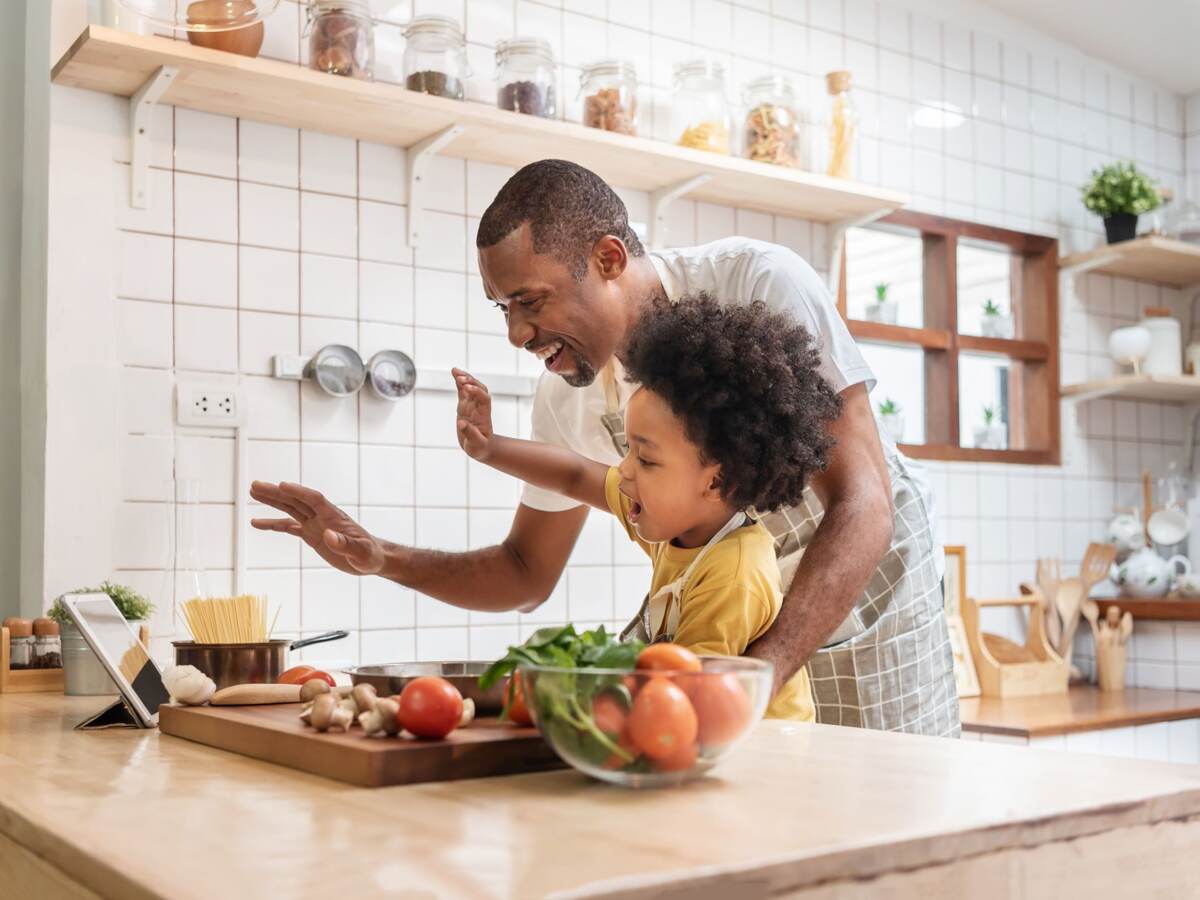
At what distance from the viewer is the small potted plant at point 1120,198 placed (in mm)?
3760

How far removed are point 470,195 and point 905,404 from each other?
1.52 metres

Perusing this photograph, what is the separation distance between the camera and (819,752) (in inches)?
37.2

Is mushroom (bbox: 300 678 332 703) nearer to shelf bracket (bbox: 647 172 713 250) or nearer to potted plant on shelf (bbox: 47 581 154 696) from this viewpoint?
potted plant on shelf (bbox: 47 581 154 696)

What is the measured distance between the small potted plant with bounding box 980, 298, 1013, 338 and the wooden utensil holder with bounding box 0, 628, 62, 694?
2.83 m

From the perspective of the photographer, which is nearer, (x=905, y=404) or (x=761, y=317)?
(x=761, y=317)

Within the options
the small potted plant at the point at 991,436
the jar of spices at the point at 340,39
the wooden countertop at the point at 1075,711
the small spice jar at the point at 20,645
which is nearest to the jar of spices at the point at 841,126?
the small potted plant at the point at 991,436

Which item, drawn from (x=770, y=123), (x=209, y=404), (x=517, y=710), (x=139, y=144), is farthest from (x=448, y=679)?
(x=770, y=123)

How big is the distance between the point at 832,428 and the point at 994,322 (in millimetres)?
2493

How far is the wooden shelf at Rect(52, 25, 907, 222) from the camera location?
226 cm

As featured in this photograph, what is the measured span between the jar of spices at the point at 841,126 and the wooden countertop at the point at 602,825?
7.91 feet

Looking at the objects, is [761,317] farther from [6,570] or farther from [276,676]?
[6,570]

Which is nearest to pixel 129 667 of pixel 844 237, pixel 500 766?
pixel 500 766

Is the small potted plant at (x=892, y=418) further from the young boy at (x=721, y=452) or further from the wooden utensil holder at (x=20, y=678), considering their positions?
the wooden utensil holder at (x=20, y=678)

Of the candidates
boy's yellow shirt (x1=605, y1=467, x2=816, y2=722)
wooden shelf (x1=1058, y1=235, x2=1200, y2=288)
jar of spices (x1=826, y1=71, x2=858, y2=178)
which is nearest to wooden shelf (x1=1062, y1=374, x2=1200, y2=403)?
wooden shelf (x1=1058, y1=235, x2=1200, y2=288)
